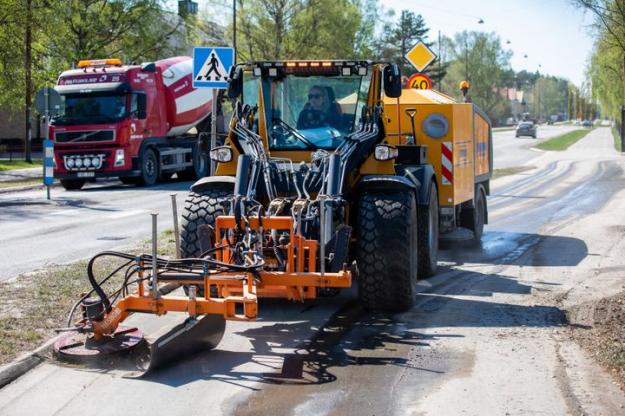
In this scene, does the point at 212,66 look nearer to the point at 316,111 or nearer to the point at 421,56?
the point at 316,111

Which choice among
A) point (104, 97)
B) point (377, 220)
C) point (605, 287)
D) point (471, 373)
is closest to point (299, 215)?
point (377, 220)

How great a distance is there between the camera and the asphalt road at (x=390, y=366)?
6465 millimetres

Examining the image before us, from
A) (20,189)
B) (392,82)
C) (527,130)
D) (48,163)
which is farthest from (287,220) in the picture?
(527,130)

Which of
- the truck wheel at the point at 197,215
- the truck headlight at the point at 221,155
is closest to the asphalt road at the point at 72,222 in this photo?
the truck wheel at the point at 197,215

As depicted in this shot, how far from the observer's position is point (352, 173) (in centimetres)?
994

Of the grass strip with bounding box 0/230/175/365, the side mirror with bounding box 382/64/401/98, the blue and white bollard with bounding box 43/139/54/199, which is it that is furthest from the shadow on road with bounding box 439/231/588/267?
the blue and white bollard with bounding box 43/139/54/199

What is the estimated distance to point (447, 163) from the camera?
43.3 ft

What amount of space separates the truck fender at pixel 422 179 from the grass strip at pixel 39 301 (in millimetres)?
3581

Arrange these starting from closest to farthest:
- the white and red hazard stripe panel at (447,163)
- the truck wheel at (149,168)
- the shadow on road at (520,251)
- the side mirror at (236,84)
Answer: the side mirror at (236,84), the white and red hazard stripe panel at (447,163), the shadow on road at (520,251), the truck wheel at (149,168)

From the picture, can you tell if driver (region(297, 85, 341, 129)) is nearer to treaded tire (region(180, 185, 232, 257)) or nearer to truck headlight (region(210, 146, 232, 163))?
truck headlight (region(210, 146, 232, 163))

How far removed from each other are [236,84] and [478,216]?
631 centimetres

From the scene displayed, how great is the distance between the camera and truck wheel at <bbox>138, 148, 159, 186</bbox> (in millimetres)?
27859

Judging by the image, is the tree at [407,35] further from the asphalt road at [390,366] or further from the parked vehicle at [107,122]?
the asphalt road at [390,366]

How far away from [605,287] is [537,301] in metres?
1.39
